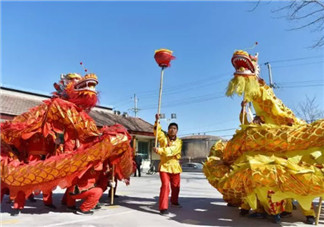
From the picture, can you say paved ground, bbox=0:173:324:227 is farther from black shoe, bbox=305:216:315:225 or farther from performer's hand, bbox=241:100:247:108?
performer's hand, bbox=241:100:247:108

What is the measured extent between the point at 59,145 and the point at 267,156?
339 centimetres

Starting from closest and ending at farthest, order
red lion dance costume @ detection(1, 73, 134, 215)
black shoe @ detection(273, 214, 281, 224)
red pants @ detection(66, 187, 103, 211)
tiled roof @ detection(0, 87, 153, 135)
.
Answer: black shoe @ detection(273, 214, 281, 224)
red lion dance costume @ detection(1, 73, 134, 215)
red pants @ detection(66, 187, 103, 211)
tiled roof @ detection(0, 87, 153, 135)

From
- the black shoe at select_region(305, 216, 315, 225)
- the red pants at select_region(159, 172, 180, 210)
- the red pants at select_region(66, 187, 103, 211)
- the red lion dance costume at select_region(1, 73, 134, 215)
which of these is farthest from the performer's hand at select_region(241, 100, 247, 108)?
the red pants at select_region(66, 187, 103, 211)

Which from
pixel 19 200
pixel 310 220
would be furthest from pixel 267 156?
pixel 19 200

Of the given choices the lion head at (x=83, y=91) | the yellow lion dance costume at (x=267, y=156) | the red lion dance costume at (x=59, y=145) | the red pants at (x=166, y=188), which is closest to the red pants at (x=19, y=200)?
the red lion dance costume at (x=59, y=145)

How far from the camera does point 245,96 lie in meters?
4.44

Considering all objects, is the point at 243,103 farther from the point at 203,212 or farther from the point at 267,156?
the point at 203,212

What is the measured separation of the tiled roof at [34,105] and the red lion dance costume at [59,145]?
7.61 m

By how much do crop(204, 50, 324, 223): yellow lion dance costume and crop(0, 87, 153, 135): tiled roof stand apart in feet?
33.7

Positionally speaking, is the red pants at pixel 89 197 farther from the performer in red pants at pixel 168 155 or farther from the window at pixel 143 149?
the window at pixel 143 149

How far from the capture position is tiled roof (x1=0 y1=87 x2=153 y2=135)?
12.7 meters

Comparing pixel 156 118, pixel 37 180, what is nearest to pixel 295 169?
pixel 156 118

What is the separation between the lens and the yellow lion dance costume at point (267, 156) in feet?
11.5

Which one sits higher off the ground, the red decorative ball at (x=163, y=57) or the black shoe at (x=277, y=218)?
the red decorative ball at (x=163, y=57)
